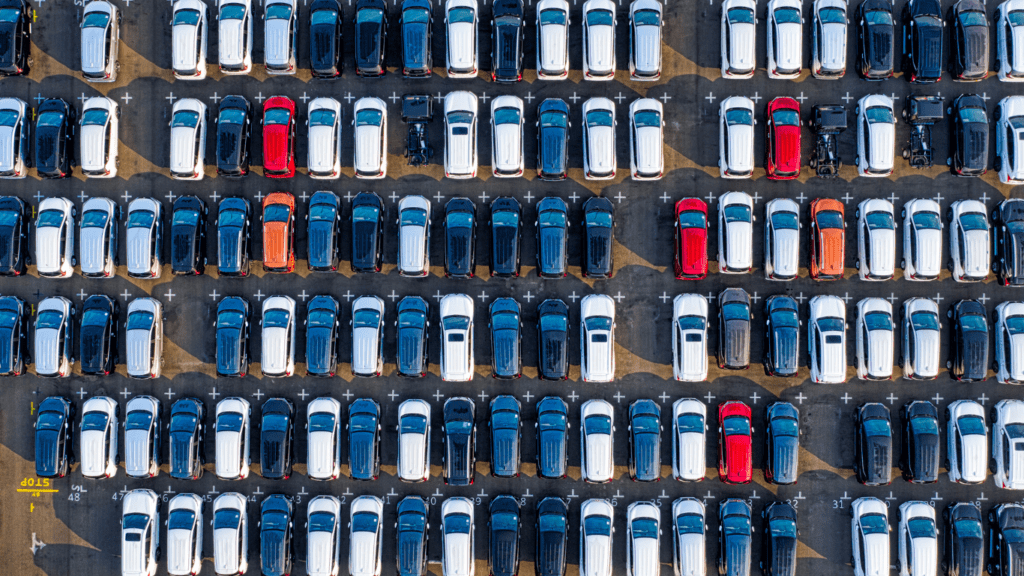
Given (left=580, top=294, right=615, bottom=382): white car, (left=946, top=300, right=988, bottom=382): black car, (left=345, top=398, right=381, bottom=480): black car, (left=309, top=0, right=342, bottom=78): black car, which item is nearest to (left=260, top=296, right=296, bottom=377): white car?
(left=345, top=398, right=381, bottom=480): black car

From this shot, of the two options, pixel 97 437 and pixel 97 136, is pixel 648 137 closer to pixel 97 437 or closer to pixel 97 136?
pixel 97 136

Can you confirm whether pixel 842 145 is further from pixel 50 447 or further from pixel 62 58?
pixel 50 447

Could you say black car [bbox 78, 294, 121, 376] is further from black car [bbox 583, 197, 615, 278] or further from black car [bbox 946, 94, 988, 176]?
black car [bbox 946, 94, 988, 176]

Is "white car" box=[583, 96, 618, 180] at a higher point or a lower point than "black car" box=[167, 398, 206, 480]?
higher

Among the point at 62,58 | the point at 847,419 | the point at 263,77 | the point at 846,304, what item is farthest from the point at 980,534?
the point at 62,58

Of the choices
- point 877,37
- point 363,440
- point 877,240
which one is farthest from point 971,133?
point 363,440

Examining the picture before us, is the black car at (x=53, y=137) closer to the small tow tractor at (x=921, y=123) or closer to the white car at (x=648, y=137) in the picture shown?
the white car at (x=648, y=137)
